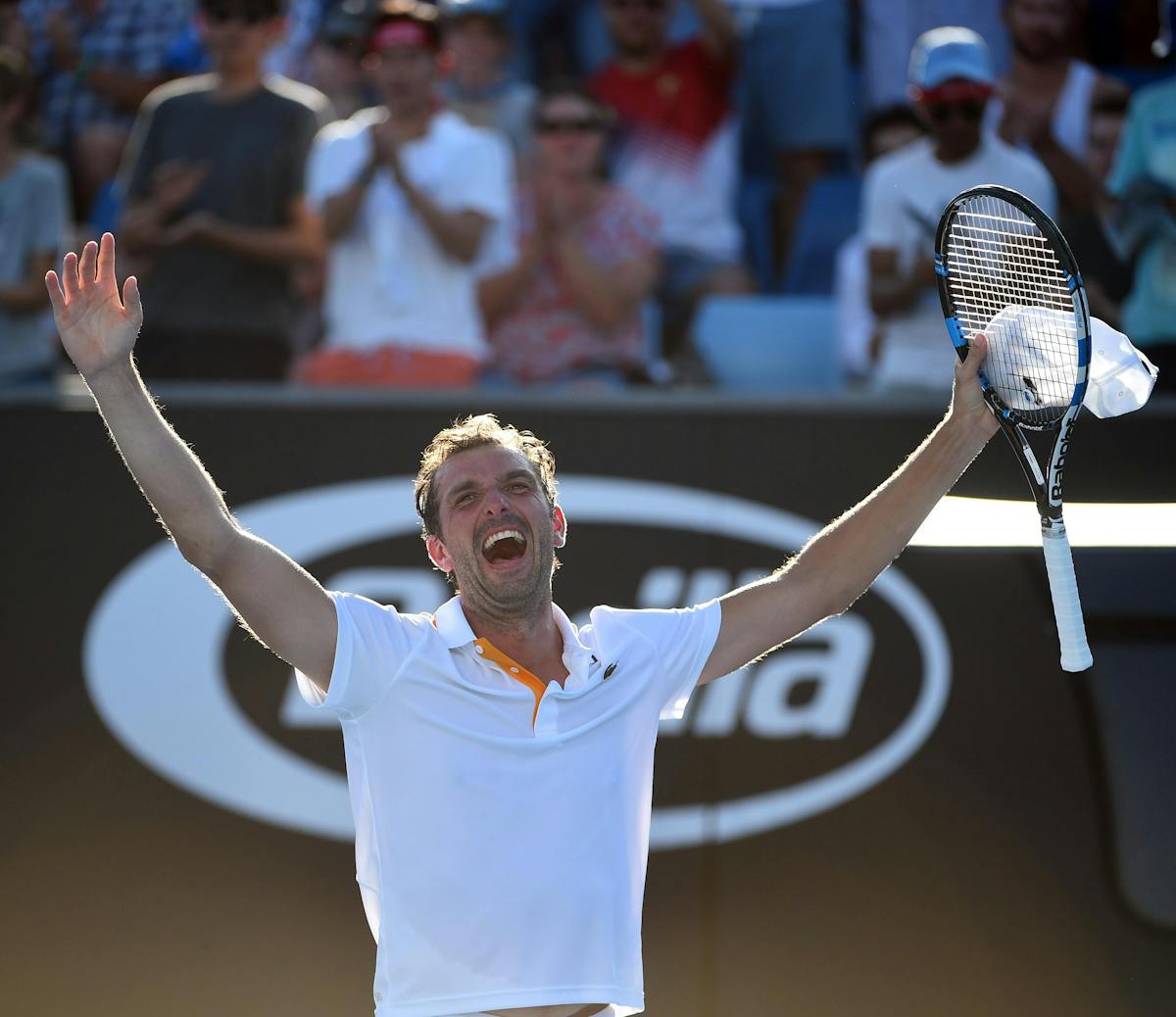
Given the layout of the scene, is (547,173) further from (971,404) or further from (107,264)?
(107,264)

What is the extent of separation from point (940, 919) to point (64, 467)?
3.18m

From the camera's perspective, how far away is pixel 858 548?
3.64m

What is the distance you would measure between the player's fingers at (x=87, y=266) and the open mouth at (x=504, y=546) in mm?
924

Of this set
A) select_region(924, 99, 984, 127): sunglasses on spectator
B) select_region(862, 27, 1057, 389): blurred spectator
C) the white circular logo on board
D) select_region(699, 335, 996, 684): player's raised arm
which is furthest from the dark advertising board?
select_region(699, 335, 996, 684): player's raised arm

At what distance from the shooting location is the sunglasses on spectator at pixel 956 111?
20.0 feet

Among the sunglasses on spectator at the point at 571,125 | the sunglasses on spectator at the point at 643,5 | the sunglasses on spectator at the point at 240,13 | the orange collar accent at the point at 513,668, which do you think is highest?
the sunglasses on spectator at the point at 643,5

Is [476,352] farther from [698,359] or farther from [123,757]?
[123,757]

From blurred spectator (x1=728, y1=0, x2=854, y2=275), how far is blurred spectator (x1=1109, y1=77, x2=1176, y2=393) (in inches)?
56.2

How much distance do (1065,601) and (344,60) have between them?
4.96 m

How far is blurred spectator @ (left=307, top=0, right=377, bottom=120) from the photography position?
7.30 meters

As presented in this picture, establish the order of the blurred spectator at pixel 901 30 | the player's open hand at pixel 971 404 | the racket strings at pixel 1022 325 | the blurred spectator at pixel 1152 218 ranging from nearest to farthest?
1. the racket strings at pixel 1022 325
2. the player's open hand at pixel 971 404
3. the blurred spectator at pixel 1152 218
4. the blurred spectator at pixel 901 30

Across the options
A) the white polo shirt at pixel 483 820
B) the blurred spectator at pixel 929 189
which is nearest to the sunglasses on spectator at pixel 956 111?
the blurred spectator at pixel 929 189

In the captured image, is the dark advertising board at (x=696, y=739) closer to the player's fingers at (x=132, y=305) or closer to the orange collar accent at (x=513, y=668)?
the orange collar accent at (x=513, y=668)

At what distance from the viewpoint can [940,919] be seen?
215 inches
